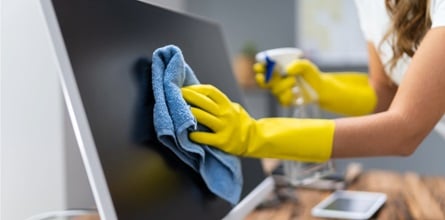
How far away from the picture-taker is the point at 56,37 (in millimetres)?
517

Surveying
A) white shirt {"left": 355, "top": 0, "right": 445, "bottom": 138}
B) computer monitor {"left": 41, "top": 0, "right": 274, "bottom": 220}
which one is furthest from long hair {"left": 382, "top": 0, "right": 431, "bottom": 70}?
computer monitor {"left": 41, "top": 0, "right": 274, "bottom": 220}

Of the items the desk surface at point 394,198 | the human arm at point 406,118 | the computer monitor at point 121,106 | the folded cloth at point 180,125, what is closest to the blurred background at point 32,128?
the computer monitor at point 121,106

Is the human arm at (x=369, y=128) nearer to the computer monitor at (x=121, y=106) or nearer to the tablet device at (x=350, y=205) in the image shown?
the computer monitor at (x=121, y=106)

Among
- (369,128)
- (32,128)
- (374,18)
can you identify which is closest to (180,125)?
(369,128)

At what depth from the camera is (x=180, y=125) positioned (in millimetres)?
631

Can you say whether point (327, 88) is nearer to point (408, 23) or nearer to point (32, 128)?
point (408, 23)

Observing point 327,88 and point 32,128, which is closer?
point 32,128

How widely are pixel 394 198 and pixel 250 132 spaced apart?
0.68 meters

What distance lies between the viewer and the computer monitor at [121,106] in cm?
53

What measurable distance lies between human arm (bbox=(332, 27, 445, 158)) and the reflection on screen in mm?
343

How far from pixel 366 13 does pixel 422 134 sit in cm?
50

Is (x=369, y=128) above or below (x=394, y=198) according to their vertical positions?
above

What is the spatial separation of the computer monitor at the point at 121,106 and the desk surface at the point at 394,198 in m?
0.32

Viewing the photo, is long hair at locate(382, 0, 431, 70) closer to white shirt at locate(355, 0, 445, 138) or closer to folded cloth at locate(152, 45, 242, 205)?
white shirt at locate(355, 0, 445, 138)
